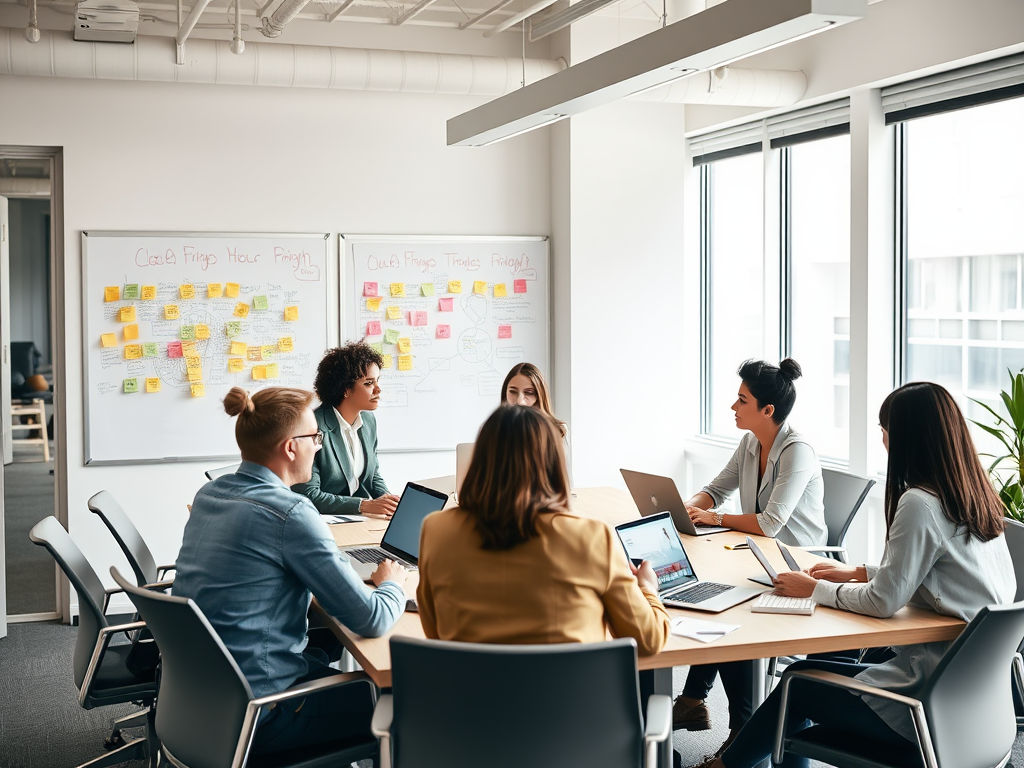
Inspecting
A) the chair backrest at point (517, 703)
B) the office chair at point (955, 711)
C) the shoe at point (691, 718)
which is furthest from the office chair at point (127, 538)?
the office chair at point (955, 711)

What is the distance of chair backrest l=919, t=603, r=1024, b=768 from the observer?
214cm

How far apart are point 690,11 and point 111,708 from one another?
150 inches

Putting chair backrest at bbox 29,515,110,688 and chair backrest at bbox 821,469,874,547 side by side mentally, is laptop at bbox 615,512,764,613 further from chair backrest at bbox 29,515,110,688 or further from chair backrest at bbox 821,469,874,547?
chair backrest at bbox 29,515,110,688

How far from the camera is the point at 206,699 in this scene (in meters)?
2.25

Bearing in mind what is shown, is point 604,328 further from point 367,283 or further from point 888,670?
point 888,670

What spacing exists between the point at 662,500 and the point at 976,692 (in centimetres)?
134

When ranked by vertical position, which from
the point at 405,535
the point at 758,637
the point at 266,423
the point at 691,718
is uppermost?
the point at 266,423

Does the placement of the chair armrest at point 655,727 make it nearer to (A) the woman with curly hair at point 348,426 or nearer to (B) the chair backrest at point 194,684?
(B) the chair backrest at point 194,684

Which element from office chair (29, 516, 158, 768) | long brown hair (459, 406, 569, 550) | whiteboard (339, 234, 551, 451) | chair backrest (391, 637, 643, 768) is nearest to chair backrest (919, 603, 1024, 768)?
chair backrest (391, 637, 643, 768)

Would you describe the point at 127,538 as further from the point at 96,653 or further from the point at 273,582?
the point at 273,582

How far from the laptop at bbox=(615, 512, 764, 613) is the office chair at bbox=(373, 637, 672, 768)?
0.74m

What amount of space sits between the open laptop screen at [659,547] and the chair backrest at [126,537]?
168cm

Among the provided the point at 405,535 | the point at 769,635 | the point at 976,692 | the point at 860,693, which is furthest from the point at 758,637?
the point at 405,535

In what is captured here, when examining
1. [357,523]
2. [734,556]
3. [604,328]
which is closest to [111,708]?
[357,523]
